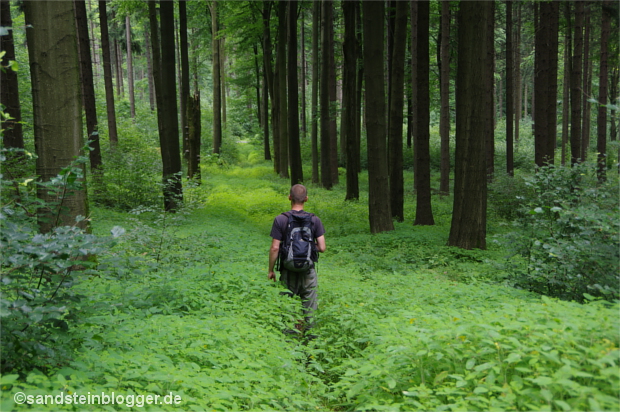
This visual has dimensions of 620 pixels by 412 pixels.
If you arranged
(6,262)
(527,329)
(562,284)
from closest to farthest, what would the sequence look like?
(6,262), (527,329), (562,284)

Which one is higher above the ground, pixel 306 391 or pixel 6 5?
pixel 6 5

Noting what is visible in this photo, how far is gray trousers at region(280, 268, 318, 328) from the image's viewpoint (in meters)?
6.26

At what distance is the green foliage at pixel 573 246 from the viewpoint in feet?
15.9

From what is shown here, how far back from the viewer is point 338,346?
5.34 m

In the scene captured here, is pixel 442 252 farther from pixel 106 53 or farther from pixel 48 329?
pixel 106 53

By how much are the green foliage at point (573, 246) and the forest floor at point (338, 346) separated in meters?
0.41

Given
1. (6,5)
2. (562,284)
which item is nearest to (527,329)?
(562,284)

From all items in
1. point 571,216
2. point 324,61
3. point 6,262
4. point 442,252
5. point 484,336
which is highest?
point 324,61

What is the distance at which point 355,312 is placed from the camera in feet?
19.2

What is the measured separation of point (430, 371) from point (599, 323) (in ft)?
4.23

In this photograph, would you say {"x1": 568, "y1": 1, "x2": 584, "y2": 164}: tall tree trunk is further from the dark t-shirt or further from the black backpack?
the black backpack

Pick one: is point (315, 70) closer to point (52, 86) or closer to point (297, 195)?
point (297, 195)

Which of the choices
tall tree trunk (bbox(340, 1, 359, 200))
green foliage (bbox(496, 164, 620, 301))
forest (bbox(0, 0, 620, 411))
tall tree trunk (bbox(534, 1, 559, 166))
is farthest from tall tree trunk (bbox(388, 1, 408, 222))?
green foliage (bbox(496, 164, 620, 301))

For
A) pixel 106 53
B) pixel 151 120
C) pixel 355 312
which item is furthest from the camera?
pixel 151 120
